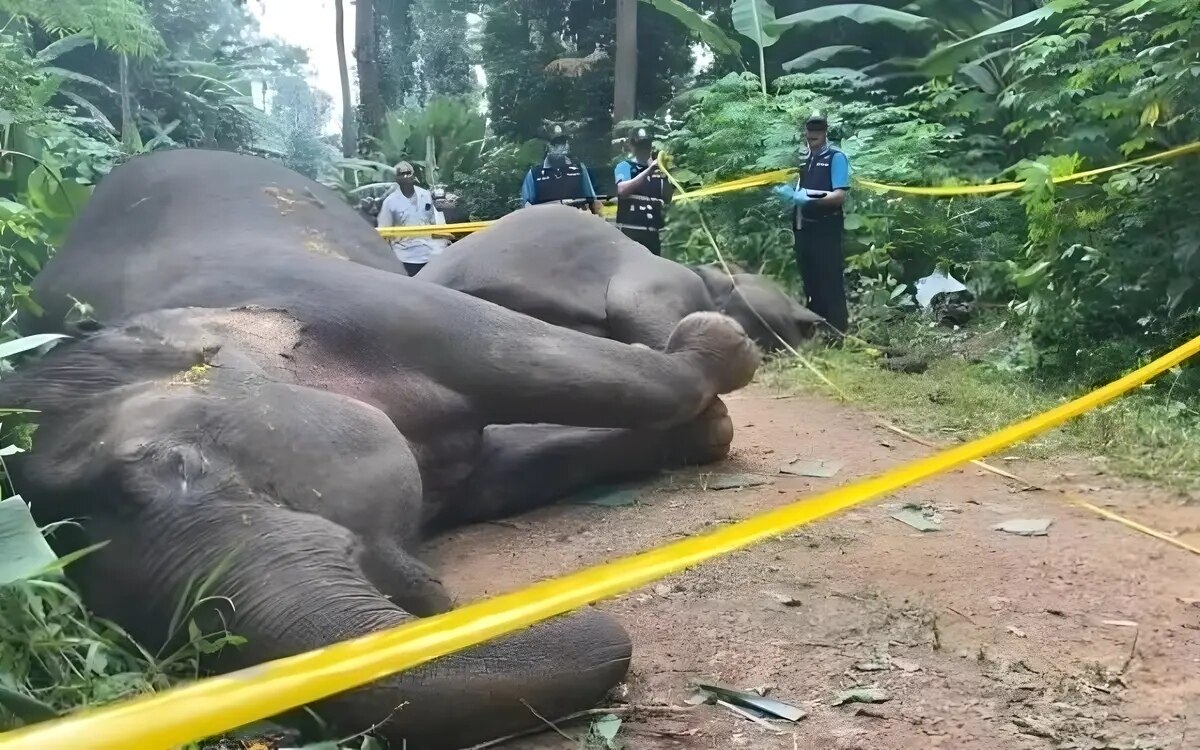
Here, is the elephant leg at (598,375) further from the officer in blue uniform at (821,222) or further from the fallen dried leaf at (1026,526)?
the officer in blue uniform at (821,222)

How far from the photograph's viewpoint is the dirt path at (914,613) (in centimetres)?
197

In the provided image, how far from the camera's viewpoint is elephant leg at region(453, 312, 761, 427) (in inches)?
126

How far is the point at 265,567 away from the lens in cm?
201

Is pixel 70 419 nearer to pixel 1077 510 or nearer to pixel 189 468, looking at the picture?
pixel 189 468

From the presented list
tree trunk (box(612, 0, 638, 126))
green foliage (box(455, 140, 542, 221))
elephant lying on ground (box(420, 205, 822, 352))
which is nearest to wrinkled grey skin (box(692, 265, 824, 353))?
elephant lying on ground (box(420, 205, 822, 352))

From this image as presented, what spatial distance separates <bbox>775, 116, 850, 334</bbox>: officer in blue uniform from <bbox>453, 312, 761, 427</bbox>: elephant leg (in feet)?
10.9

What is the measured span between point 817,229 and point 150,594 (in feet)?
19.1

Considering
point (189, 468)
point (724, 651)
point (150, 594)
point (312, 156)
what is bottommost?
point (724, 651)

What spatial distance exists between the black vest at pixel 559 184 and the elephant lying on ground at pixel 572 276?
236 cm

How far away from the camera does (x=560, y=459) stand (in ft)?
12.4

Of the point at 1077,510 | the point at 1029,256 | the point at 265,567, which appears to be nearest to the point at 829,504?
the point at 265,567

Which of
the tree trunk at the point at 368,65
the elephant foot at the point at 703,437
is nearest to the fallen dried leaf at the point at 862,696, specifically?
the elephant foot at the point at 703,437

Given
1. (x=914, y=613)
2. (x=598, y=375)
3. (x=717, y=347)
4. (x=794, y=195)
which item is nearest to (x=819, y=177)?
(x=794, y=195)

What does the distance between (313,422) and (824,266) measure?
5.31m
